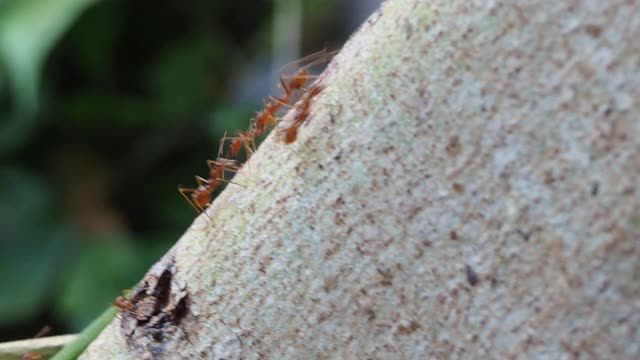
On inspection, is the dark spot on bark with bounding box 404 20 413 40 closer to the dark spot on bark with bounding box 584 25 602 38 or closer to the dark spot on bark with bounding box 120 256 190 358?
the dark spot on bark with bounding box 584 25 602 38

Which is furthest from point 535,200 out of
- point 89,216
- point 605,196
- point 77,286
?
point 89,216

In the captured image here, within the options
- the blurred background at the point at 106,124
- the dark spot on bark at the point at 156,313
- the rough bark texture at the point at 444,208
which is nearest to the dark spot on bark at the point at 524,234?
the rough bark texture at the point at 444,208

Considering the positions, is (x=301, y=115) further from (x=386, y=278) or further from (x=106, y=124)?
(x=106, y=124)

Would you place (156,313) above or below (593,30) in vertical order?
below

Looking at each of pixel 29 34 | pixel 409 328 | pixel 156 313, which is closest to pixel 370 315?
pixel 409 328

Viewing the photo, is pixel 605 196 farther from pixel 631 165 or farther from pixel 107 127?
pixel 107 127

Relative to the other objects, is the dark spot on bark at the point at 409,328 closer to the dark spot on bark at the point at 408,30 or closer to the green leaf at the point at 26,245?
the dark spot on bark at the point at 408,30
